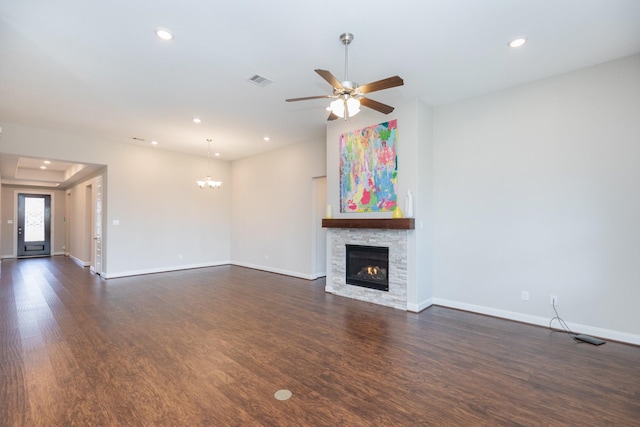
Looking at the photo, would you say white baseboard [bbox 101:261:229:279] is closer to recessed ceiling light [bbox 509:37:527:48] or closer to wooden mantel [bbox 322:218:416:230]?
wooden mantel [bbox 322:218:416:230]

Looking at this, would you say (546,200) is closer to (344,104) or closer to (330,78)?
(344,104)

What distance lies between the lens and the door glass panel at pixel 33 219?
11.1 meters

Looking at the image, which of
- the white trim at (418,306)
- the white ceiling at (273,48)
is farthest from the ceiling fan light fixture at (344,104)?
the white trim at (418,306)

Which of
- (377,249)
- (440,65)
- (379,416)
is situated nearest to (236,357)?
(379,416)

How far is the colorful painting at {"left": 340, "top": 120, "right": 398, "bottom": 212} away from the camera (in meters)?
4.79

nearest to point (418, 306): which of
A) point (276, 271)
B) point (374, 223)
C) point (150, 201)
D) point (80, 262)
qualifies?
point (374, 223)

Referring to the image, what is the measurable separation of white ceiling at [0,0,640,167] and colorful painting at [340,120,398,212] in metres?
0.64

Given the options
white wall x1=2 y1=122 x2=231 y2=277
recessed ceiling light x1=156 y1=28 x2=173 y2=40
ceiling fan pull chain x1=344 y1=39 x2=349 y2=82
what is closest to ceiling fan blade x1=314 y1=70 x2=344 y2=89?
ceiling fan pull chain x1=344 y1=39 x2=349 y2=82

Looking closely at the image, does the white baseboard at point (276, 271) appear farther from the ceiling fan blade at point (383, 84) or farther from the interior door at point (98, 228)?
the ceiling fan blade at point (383, 84)

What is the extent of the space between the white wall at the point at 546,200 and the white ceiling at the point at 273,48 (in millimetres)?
360

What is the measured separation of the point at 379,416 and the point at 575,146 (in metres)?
3.75

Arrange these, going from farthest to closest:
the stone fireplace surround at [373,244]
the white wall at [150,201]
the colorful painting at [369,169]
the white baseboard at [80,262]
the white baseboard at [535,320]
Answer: the white baseboard at [80,262], the white wall at [150,201], the colorful painting at [369,169], the stone fireplace surround at [373,244], the white baseboard at [535,320]

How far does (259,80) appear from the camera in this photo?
155 inches

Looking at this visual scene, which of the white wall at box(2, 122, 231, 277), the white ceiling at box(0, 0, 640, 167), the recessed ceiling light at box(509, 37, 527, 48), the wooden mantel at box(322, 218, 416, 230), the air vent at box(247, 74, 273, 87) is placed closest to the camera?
the white ceiling at box(0, 0, 640, 167)
